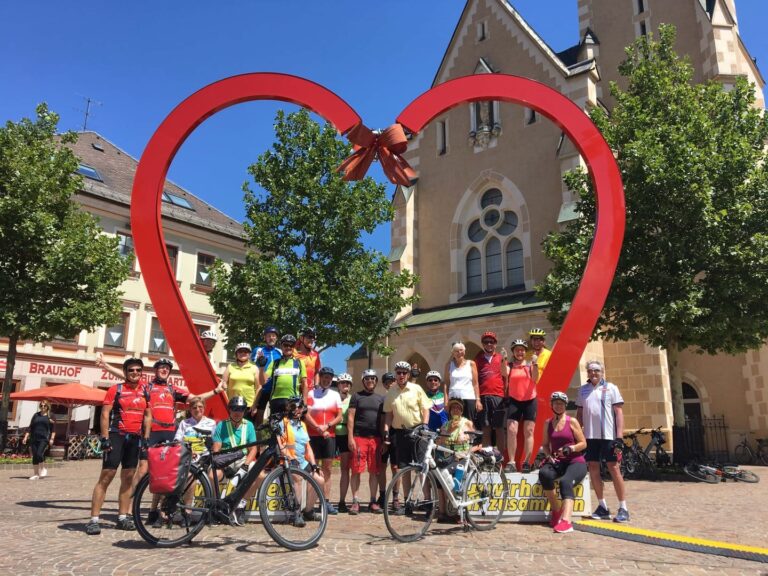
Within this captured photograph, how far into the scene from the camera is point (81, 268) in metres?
18.5

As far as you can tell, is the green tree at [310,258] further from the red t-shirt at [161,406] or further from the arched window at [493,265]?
the red t-shirt at [161,406]

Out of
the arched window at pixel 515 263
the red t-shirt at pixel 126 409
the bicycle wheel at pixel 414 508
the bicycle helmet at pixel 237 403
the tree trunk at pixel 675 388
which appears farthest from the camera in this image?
the arched window at pixel 515 263

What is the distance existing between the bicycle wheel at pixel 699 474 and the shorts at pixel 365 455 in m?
8.82

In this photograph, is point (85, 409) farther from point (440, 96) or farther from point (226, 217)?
point (440, 96)

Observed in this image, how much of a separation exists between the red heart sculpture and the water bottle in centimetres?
187

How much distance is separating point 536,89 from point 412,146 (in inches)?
783

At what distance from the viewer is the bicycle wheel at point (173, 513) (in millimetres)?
5902

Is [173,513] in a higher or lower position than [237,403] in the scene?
lower

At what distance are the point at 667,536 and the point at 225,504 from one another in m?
4.46

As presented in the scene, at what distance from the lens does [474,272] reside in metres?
26.3

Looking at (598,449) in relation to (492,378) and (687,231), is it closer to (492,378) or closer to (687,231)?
(492,378)

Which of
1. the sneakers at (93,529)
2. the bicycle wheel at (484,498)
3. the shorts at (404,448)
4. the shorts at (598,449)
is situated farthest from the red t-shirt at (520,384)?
the sneakers at (93,529)

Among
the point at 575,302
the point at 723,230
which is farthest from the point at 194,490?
the point at 723,230

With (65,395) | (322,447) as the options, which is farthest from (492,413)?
(65,395)
